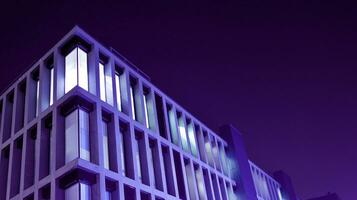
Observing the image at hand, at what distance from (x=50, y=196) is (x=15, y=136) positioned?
706 centimetres

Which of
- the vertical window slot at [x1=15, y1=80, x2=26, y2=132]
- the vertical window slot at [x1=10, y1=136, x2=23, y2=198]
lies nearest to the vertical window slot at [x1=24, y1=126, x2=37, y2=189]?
the vertical window slot at [x1=10, y1=136, x2=23, y2=198]

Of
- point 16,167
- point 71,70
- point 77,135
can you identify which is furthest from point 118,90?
point 16,167

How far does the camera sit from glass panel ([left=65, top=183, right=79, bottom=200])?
58.1 ft

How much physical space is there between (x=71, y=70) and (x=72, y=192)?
26.2ft

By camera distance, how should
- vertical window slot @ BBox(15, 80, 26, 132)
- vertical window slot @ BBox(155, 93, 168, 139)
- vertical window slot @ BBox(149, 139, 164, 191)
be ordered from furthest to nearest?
vertical window slot @ BBox(155, 93, 168, 139) → vertical window slot @ BBox(15, 80, 26, 132) → vertical window slot @ BBox(149, 139, 164, 191)

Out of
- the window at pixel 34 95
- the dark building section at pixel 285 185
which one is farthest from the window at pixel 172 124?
the dark building section at pixel 285 185

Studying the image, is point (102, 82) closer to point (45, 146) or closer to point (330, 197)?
point (45, 146)

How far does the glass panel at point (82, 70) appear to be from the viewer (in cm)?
2178

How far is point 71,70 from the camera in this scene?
22469mm

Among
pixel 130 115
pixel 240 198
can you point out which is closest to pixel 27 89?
pixel 130 115

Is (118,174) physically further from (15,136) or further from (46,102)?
(15,136)

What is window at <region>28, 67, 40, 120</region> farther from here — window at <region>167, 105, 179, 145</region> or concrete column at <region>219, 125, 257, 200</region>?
concrete column at <region>219, 125, 257, 200</region>

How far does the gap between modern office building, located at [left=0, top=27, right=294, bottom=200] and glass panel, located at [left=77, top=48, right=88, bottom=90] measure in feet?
0.26

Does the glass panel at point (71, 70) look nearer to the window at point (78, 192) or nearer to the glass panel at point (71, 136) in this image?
the glass panel at point (71, 136)
